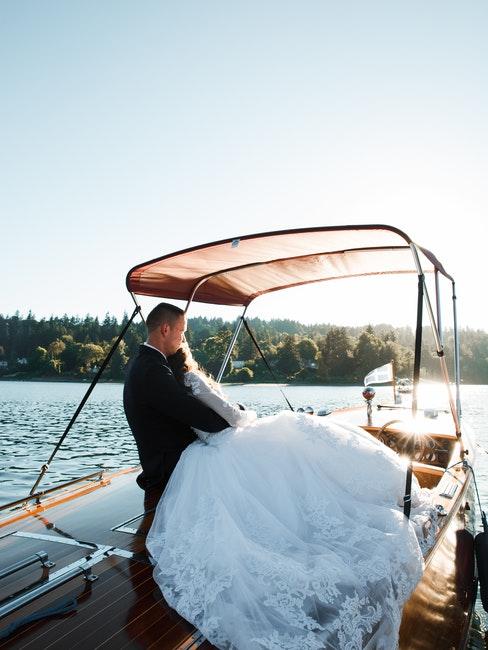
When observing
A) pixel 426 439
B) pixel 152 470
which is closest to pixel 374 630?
pixel 152 470

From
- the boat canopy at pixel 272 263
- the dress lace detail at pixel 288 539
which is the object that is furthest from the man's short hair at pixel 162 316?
the dress lace detail at pixel 288 539

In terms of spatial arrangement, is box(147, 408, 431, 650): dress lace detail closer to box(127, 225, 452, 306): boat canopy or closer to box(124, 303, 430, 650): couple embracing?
box(124, 303, 430, 650): couple embracing

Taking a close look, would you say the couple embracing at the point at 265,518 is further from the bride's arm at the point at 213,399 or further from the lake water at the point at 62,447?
the lake water at the point at 62,447

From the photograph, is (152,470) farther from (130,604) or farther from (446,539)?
(446,539)

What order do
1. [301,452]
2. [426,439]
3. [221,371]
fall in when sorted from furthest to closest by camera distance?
1. [221,371]
2. [426,439]
3. [301,452]

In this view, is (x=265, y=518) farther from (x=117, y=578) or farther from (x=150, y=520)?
(x=150, y=520)

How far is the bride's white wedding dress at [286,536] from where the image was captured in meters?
1.87

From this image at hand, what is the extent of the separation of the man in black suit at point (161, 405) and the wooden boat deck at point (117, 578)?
41 cm

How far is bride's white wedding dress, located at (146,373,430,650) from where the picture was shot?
6.12 feet

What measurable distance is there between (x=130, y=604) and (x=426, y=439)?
4.20m

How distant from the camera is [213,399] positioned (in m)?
2.98

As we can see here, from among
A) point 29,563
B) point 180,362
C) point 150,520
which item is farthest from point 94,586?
point 180,362

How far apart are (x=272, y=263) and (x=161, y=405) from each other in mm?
2080

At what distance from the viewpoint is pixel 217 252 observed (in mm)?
3766
